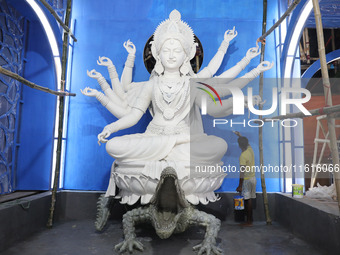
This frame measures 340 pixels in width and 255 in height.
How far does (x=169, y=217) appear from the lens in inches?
88.8

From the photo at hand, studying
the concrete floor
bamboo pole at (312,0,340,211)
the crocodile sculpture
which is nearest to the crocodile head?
the crocodile sculpture

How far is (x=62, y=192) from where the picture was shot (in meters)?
3.24

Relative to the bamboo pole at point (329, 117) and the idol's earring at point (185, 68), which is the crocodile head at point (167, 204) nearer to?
the bamboo pole at point (329, 117)

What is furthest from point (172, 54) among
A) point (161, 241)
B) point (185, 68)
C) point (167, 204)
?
point (161, 241)

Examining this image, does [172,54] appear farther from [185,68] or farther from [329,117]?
[329,117]

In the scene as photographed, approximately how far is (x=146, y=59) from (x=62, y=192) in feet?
6.15

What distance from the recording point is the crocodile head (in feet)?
6.69

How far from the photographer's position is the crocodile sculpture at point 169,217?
209 cm

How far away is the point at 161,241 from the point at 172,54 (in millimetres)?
1824

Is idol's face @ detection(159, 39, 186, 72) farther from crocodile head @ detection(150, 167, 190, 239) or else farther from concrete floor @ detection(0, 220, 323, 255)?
concrete floor @ detection(0, 220, 323, 255)

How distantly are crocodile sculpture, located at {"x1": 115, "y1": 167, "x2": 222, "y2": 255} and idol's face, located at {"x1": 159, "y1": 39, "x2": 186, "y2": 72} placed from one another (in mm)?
1347

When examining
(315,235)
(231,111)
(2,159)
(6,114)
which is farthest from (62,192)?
(315,235)

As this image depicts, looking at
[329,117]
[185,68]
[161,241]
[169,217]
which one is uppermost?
[185,68]

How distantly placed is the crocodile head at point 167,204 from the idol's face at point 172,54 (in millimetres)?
1347
